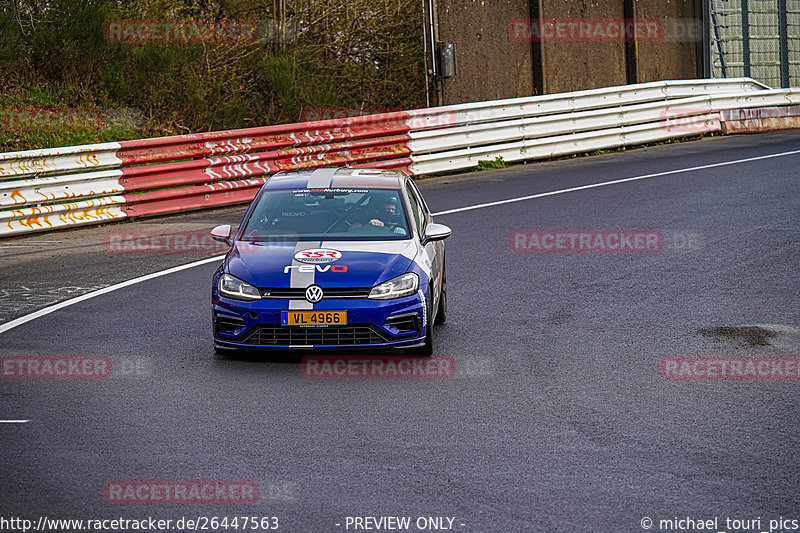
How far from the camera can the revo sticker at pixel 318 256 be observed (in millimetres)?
8586

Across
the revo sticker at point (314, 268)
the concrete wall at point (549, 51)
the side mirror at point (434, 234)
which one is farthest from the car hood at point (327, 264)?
the concrete wall at point (549, 51)

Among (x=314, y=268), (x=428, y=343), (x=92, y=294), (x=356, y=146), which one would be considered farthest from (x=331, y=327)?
(x=356, y=146)

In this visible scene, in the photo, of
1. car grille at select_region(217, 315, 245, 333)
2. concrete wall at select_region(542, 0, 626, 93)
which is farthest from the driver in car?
concrete wall at select_region(542, 0, 626, 93)

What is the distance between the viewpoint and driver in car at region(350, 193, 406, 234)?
9.38m

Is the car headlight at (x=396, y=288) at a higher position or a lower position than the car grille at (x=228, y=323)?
higher

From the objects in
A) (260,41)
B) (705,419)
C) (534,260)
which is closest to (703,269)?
(534,260)

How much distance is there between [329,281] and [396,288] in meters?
0.52

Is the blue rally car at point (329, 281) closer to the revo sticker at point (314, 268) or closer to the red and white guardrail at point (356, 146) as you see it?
the revo sticker at point (314, 268)

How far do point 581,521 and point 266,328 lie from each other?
12.3 feet

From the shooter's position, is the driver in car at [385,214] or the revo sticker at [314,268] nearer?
the revo sticker at [314,268]

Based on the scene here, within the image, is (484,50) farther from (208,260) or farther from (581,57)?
(208,260)

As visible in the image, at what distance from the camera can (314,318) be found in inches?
326

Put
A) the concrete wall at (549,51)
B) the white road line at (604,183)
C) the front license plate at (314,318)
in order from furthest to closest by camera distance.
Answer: the concrete wall at (549,51), the white road line at (604,183), the front license plate at (314,318)

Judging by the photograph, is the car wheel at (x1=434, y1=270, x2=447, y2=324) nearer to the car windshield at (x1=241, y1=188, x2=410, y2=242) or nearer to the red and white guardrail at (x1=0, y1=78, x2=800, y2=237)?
the car windshield at (x1=241, y1=188, x2=410, y2=242)
